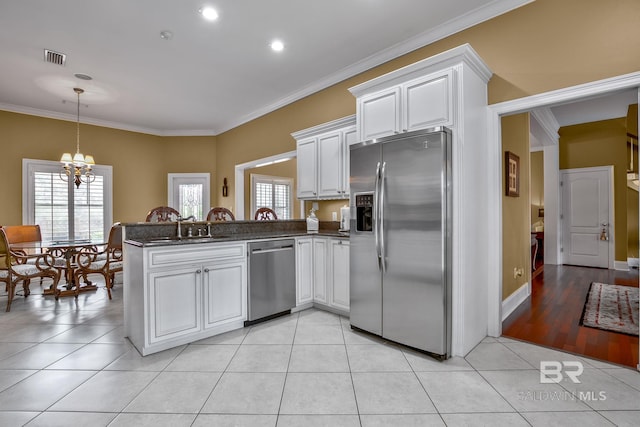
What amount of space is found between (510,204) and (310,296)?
2.68 metres

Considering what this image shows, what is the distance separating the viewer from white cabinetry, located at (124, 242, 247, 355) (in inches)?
99.7

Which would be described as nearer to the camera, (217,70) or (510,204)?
(510,204)

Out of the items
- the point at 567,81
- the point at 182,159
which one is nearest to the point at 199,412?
the point at 567,81

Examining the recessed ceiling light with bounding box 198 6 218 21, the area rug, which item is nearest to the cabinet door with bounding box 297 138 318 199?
the recessed ceiling light with bounding box 198 6 218 21

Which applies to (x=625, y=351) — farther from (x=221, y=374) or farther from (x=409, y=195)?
(x=221, y=374)

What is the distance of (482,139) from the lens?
2846 mm

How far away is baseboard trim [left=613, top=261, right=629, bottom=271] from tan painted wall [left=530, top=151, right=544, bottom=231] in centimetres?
183

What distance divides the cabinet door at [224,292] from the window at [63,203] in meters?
4.56

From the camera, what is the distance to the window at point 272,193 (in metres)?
6.92

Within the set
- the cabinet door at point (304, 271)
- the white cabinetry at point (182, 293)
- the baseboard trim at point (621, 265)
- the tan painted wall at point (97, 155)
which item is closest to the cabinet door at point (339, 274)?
the cabinet door at point (304, 271)

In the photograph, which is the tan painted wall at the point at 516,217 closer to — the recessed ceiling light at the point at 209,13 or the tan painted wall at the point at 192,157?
the recessed ceiling light at the point at 209,13

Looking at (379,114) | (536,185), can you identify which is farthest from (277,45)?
(536,185)

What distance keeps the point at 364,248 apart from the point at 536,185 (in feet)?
23.5

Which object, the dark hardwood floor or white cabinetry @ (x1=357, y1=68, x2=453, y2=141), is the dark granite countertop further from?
the dark hardwood floor
